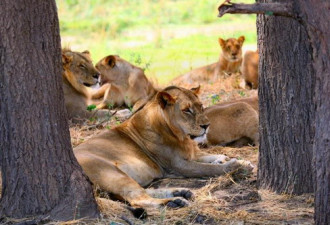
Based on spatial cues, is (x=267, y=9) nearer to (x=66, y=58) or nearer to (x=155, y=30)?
(x=66, y=58)

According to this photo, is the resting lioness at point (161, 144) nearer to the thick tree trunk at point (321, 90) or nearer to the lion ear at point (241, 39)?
the thick tree trunk at point (321, 90)

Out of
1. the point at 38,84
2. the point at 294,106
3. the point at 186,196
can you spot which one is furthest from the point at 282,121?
the point at 38,84

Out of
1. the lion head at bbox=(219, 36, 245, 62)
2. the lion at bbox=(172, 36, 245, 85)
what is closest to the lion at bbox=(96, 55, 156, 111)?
the lion at bbox=(172, 36, 245, 85)

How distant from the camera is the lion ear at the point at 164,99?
6.28 m

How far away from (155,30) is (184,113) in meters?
10.4

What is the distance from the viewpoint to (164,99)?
6324mm

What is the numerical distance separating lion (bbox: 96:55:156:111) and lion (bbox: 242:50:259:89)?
6.59 feet

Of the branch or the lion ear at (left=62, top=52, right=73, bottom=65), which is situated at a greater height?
the branch

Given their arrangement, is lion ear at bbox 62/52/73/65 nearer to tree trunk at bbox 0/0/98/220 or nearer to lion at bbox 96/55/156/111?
lion at bbox 96/55/156/111

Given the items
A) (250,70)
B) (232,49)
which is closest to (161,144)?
(250,70)

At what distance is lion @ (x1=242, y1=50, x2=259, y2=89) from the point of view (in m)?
11.9

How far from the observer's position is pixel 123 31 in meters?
17.1

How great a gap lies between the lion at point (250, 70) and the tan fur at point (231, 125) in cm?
434

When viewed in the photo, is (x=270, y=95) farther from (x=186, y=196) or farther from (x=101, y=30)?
(x=101, y=30)
